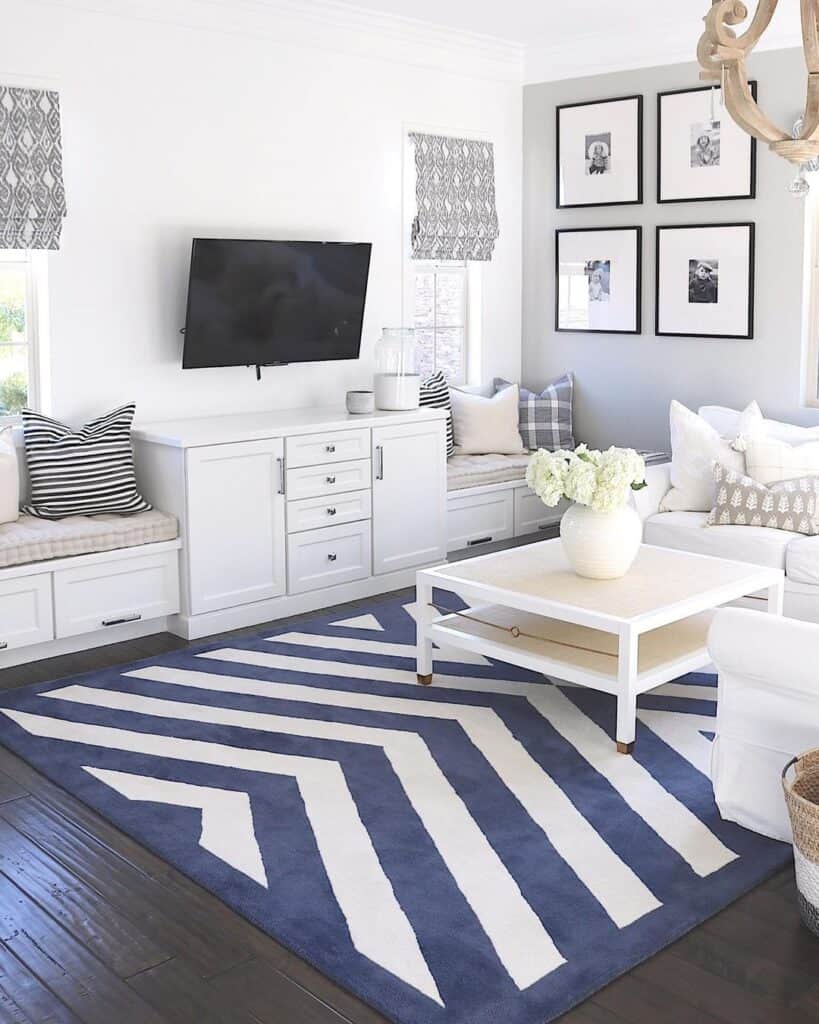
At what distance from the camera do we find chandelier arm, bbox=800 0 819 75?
2756 mm

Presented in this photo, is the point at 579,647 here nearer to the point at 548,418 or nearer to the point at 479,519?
the point at 479,519

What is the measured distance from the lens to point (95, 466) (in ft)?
16.3

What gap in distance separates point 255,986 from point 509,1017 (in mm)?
538

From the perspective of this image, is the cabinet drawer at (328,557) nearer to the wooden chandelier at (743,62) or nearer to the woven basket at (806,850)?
the woven basket at (806,850)

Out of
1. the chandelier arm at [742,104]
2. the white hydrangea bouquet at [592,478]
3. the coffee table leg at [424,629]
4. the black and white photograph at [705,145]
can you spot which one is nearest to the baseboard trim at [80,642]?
the coffee table leg at [424,629]

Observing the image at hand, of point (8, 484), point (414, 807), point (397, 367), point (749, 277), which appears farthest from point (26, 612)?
point (749, 277)

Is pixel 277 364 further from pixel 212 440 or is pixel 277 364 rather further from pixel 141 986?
pixel 141 986

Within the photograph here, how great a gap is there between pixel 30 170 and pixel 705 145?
3276mm

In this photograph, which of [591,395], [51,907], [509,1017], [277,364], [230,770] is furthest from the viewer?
[591,395]

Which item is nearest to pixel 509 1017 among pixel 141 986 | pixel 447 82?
pixel 141 986

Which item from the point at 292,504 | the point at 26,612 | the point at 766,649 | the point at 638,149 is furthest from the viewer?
the point at 638,149

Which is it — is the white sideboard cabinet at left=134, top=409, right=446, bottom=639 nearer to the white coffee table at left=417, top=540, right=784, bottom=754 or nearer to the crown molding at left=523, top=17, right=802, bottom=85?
the white coffee table at left=417, top=540, right=784, bottom=754

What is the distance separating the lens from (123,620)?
488 cm

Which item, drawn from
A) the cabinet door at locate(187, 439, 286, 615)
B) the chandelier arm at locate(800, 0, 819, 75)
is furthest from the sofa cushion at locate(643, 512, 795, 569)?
the chandelier arm at locate(800, 0, 819, 75)
